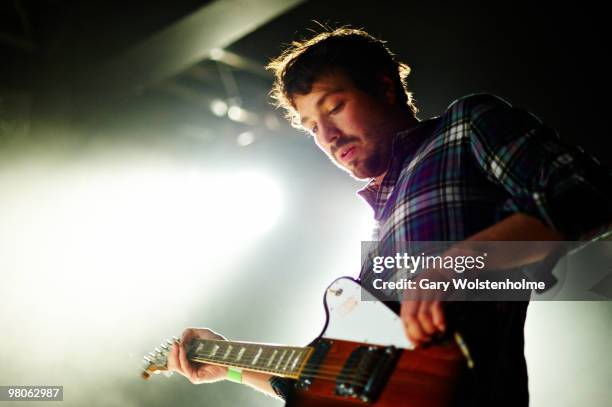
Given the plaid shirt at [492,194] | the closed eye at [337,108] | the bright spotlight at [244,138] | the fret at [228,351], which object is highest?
the bright spotlight at [244,138]

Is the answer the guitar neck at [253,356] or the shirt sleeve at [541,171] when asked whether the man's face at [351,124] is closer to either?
the shirt sleeve at [541,171]

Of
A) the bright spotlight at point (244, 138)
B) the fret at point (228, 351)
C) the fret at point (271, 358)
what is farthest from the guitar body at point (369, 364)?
the bright spotlight at point (244, 138)

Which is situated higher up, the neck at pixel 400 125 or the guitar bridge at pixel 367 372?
the neck at pixel 400 125

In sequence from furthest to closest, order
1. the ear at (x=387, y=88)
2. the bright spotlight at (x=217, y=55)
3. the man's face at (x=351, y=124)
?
the bright spotlight at (x=217, y=55)
the ear at (x=387, y=88)
the man's face at (x=351, y=124)

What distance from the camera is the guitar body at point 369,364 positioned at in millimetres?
1166

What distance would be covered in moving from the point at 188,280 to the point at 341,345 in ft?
10.0

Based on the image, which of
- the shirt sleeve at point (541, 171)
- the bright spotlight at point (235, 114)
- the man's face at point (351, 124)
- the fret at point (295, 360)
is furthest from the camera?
the bright spotlight at point (235, 114)

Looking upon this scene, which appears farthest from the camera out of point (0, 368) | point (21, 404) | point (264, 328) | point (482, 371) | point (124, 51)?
point (264, 328)

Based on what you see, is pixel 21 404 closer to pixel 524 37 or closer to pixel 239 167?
pixel 239 167

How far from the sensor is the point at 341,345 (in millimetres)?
1452

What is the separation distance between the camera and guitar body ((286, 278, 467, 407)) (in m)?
1.17

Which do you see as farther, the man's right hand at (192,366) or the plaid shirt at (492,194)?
the man's right hand at (192,366)

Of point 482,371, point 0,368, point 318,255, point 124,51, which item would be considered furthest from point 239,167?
point 482,371

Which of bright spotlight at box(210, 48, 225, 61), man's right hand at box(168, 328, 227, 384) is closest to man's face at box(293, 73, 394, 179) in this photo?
man's right hand at box(168, 328, 227, 384)
